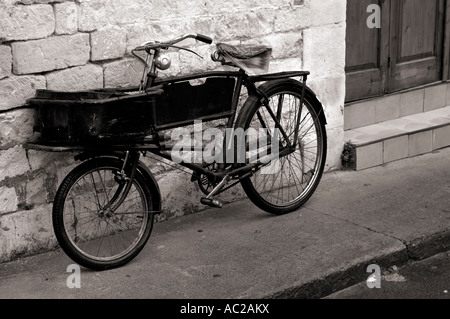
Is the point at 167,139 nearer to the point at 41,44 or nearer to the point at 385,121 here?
the point at 41,44

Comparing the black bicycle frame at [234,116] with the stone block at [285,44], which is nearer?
the black bicycle frame at [234,116]

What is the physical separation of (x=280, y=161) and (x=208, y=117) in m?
1.18

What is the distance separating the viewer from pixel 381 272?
16.7ft

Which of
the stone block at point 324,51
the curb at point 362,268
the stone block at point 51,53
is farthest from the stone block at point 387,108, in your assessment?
the stone block at point 51,53

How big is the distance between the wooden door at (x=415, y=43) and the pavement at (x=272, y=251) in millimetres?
1540

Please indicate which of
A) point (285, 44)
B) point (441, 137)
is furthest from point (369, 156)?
point (285, 44)

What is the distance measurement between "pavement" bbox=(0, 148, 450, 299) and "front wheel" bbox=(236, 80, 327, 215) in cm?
15

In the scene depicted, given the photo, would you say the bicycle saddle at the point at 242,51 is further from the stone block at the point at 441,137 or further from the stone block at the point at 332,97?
the stone block at the point at 441,137

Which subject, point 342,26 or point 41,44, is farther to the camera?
point 342,26

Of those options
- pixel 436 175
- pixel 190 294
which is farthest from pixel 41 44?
pixel 436 175

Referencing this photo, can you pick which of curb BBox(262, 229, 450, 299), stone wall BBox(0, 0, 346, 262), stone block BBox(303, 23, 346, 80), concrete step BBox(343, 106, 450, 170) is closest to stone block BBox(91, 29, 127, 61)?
stone wall BBox(0, 0, 346, 262)

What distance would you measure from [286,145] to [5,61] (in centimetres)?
207

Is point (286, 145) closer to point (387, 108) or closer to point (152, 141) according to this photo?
point (152, 141)

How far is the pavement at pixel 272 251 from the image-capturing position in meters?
4.67
